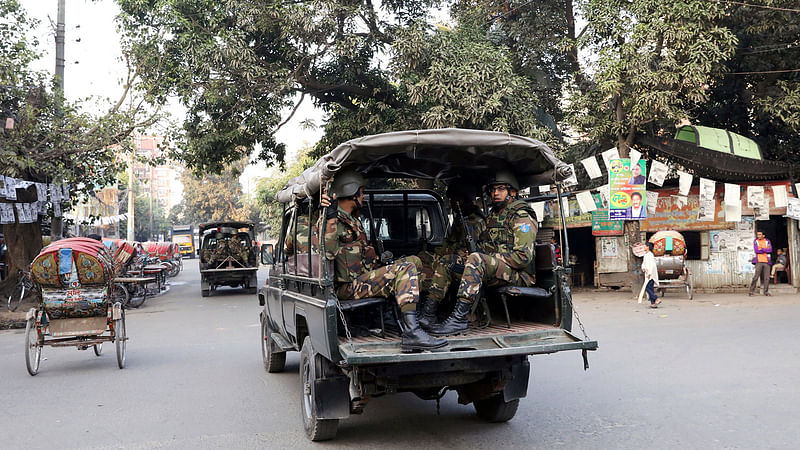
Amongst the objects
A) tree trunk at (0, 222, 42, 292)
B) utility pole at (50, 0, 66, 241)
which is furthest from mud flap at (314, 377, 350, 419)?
tree trunk at (0, 222, 42, 292)

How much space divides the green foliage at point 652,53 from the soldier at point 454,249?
9.65 m

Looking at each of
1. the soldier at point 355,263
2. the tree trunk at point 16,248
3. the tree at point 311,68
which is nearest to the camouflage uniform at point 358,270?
the soldier at point 355,263

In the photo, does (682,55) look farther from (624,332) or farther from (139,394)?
(139,394)

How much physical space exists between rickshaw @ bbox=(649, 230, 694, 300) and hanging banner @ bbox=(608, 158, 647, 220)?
1130 millimetres

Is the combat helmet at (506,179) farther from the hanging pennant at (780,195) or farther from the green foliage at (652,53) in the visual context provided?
the hanging pennant at (780,195)

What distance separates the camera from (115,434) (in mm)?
5332

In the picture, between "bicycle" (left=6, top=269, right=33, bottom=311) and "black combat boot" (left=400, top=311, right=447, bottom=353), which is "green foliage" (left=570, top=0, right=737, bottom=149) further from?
"bicycle" (left=6, top=269, right=33, bottom=311)

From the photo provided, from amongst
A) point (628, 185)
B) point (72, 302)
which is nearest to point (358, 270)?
point (72, 302)

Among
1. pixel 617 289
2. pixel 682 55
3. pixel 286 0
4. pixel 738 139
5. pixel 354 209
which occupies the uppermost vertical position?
pixel 286 0

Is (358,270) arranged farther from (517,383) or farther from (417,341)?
(517,383)

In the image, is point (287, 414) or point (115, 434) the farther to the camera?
point (287, 414)

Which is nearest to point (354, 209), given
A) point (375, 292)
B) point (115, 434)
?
point (375, 292)

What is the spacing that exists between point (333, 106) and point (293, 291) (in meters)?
14.5

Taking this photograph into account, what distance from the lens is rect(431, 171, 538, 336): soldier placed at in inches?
200
